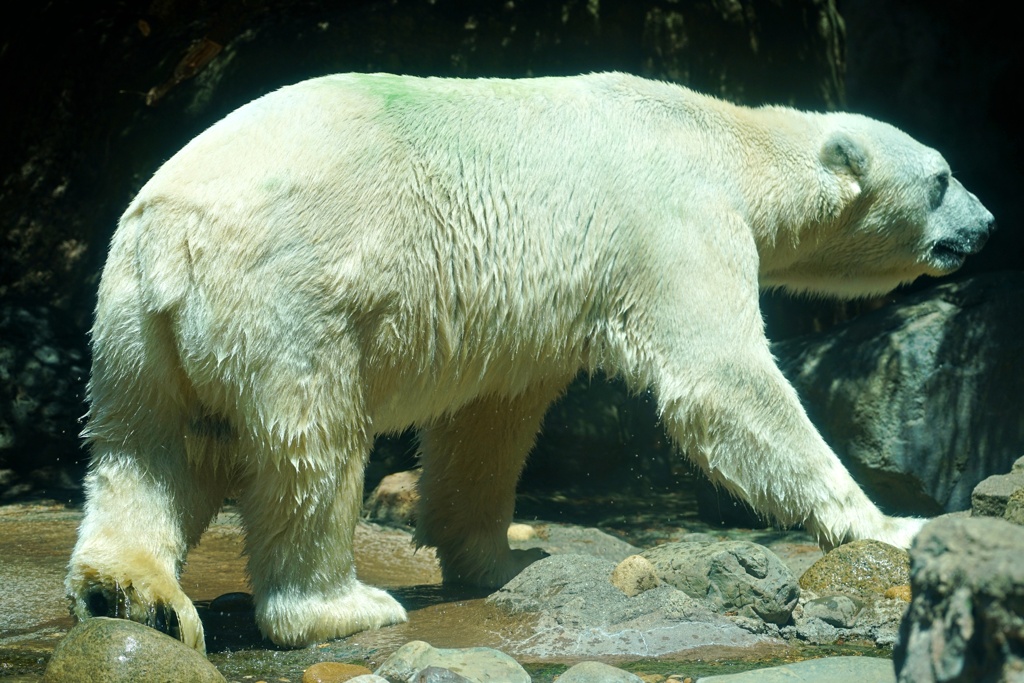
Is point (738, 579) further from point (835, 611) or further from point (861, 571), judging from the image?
point (861, 571)

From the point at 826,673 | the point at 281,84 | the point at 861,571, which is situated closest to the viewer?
the point at 826,673

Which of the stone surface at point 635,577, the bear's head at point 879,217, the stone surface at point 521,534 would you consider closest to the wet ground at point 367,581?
the stone surface at point 635,577

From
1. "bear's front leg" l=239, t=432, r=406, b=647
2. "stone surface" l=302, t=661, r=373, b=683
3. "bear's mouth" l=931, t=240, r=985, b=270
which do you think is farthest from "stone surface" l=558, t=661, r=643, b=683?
"bear's mouth" l=931, t=240, r=985, b=270

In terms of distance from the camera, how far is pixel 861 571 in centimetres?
389

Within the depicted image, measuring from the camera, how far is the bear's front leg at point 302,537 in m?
3.50

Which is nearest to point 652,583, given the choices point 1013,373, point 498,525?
point 498,525

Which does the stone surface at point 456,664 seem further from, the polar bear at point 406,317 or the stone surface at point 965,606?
the stone surface at point 965,606

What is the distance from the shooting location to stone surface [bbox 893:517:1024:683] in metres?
1.57

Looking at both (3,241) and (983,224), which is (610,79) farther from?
(3,241)

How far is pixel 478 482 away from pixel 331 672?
1.50 metres

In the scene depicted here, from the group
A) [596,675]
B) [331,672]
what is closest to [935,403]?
[596,675]

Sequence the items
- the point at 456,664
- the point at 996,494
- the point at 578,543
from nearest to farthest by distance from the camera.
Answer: the point at 456,664, the point at 996,494, the point at 578,543

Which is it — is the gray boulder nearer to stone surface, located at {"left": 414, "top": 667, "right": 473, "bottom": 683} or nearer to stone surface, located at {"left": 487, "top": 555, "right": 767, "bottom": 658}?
stone surface, located at {"left": 487, "top": 555, "right": 767, "bottom": 658}

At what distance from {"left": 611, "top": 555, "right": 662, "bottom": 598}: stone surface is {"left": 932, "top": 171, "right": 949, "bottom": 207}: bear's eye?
233 centimetres
